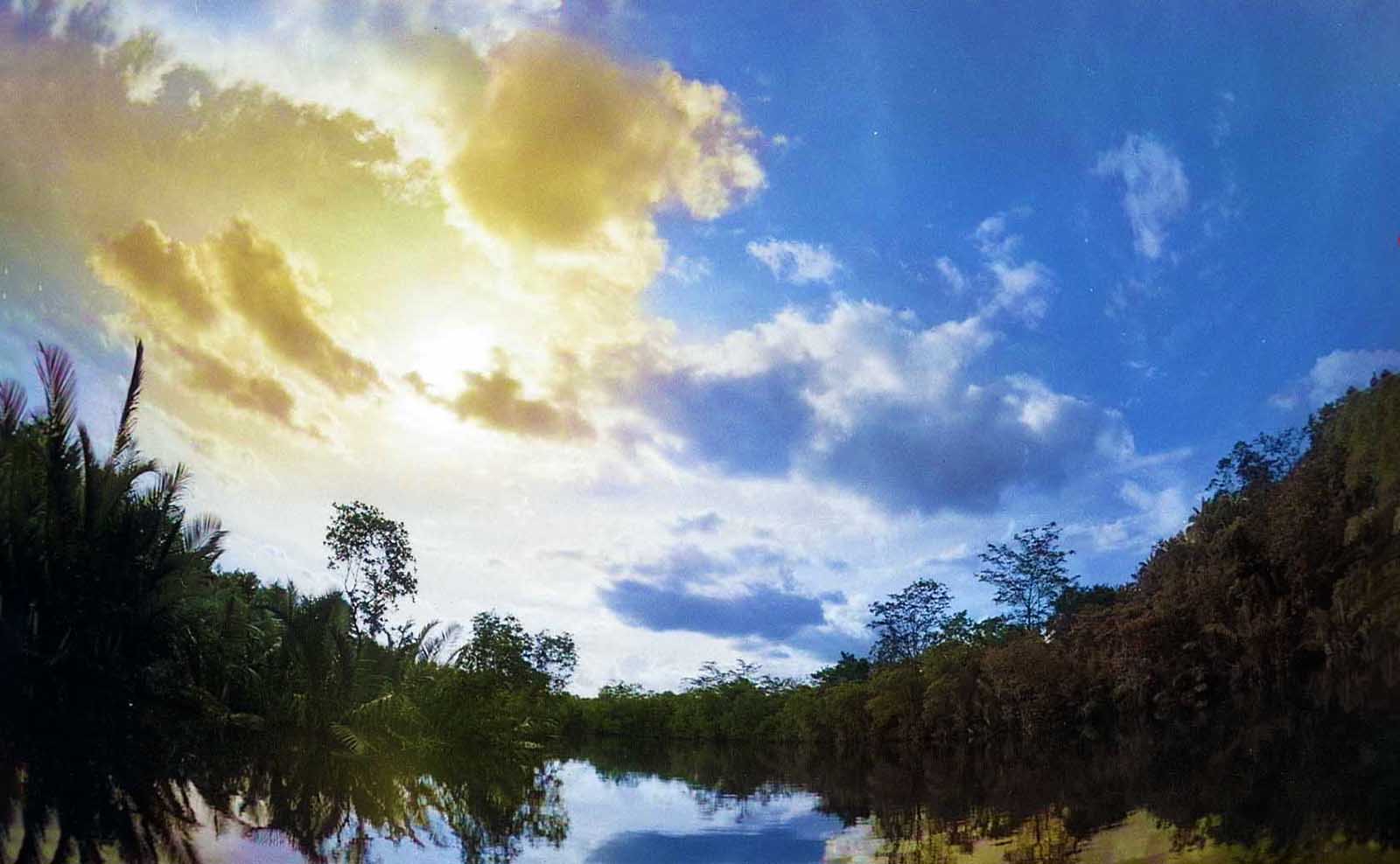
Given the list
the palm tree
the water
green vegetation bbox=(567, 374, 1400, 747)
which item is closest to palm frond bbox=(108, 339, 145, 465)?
the palm tree

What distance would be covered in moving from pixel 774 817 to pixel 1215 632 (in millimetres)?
15878

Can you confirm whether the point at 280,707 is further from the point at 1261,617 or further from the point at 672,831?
the point at 1261,617

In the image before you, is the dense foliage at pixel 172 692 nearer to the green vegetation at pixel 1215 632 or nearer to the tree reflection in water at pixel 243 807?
the tree reflection in water at pixel 243 807

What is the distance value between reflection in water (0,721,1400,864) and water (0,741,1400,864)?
0.11 ft

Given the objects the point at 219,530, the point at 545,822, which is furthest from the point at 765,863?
the point at 219,530

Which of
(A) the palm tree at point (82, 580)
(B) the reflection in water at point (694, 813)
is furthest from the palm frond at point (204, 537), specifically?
(B) the reflection in water at point (694, 813)

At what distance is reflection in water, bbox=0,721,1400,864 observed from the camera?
527cm

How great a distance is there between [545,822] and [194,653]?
13.0 m

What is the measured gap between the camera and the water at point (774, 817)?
5.31 m

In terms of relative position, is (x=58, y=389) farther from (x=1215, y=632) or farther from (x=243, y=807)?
(x=1215, y=632)

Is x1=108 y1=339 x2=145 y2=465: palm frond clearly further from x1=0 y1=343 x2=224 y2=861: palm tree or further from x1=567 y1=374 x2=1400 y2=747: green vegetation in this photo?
x1=567 y1=374 x2=1400 y2=747: green vegetation

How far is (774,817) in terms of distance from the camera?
32.3 ft

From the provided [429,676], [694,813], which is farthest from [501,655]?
[694,813]

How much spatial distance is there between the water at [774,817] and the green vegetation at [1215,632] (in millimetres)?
4301
